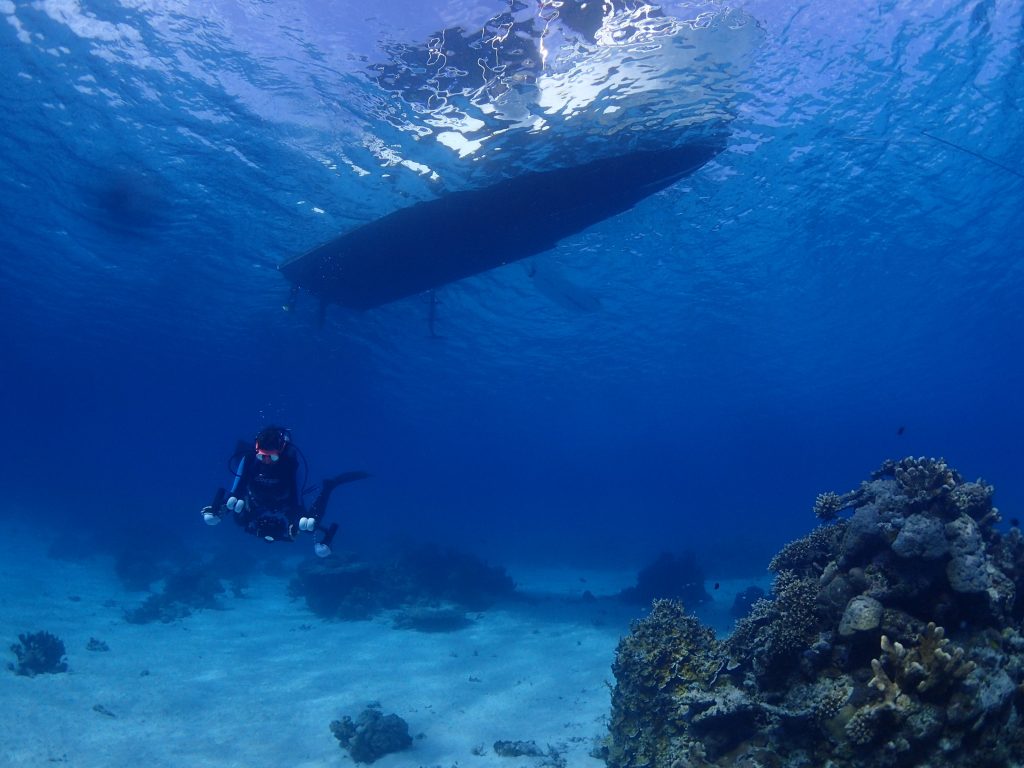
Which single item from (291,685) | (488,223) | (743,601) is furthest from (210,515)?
(743,601)

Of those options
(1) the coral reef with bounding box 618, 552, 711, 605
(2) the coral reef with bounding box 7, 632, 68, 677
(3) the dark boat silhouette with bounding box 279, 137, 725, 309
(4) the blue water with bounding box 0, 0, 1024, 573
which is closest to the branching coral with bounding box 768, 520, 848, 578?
(4) the blue water with bounding box 0, 0, 1024, 573

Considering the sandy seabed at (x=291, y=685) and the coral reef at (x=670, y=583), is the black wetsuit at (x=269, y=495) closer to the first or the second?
the sandy seabed at (x=291, y=685)

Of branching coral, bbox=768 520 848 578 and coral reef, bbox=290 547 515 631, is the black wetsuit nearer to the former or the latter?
branching coral, bbox=768 520 848 578

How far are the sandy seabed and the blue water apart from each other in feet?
29.6

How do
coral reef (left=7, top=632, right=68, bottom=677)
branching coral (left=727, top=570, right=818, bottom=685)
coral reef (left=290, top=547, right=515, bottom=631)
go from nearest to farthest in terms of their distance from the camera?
branching coral (left=727, top=570, right=818, bottom=685), coral reef (left=7, top=632, right=68, bottom=677), coral reef (left=290, top=547, right=515, bottom=631)

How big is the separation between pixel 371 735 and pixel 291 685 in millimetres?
3887

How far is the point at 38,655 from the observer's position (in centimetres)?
1129

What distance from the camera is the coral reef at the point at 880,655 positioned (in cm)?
373

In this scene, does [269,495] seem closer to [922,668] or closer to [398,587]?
[922,668]

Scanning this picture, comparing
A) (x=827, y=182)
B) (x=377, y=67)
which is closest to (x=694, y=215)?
(x=827, y=182)

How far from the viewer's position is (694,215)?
61.6 ft

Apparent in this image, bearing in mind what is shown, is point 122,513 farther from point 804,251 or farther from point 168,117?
point 804,251

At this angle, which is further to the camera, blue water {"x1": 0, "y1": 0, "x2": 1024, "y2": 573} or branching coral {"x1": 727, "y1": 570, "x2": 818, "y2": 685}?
blue water {"x1": 0, "y1": 0, "x2": 1024, "y2": 573}

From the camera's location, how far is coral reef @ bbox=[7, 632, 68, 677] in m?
11.1
